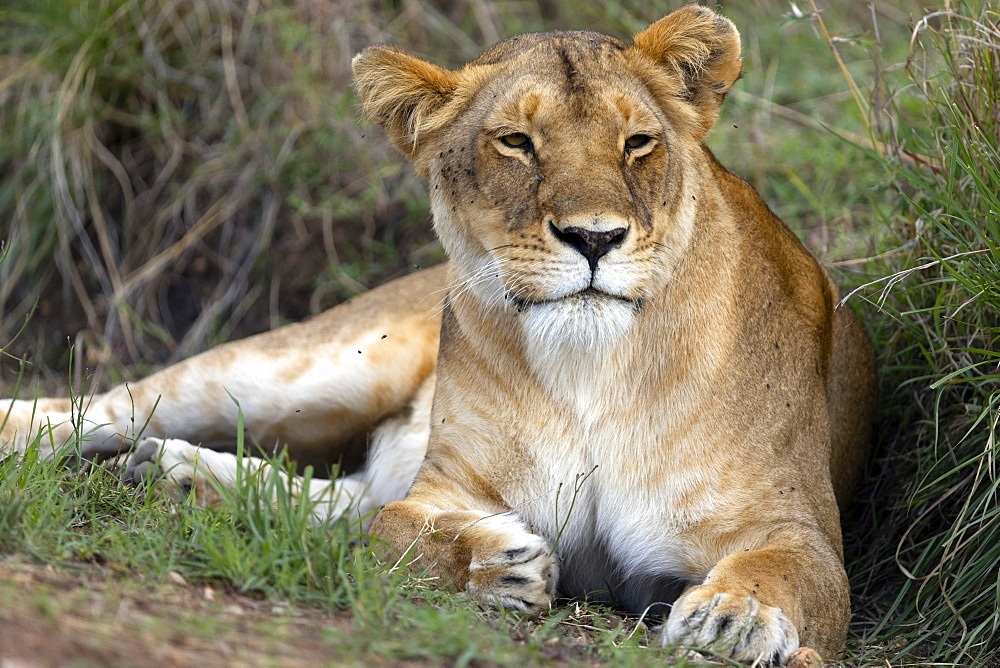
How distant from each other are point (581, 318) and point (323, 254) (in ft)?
11.2

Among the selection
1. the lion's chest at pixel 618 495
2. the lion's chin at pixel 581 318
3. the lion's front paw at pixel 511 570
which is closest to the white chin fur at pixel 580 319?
the lion's chin at pixel 581 318

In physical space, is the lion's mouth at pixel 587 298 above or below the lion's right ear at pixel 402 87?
below

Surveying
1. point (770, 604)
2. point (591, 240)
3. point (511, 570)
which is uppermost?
point (591, 240)

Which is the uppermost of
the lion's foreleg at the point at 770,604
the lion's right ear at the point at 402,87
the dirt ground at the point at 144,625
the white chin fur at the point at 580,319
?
the lion's right ear at the point at 402,87

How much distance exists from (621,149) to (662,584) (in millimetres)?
1134

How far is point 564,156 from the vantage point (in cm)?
297

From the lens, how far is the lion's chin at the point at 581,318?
2.86 meters

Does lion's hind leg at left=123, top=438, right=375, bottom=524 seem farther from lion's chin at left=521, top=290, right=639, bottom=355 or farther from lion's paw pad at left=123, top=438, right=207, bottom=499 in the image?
lion's chin at left=521, top=290, right=639, bottom=355

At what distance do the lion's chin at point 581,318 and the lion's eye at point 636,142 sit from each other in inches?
15.4

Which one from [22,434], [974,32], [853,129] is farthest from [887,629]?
[853,129]

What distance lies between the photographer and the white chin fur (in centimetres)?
286

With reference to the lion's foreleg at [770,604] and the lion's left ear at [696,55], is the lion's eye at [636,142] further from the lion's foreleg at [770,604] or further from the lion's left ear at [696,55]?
the lion's foreleg at [770,604]

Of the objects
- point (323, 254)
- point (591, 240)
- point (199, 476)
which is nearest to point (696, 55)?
point (591, 240)

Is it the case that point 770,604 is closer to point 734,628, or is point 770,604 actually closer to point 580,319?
point 734,628
